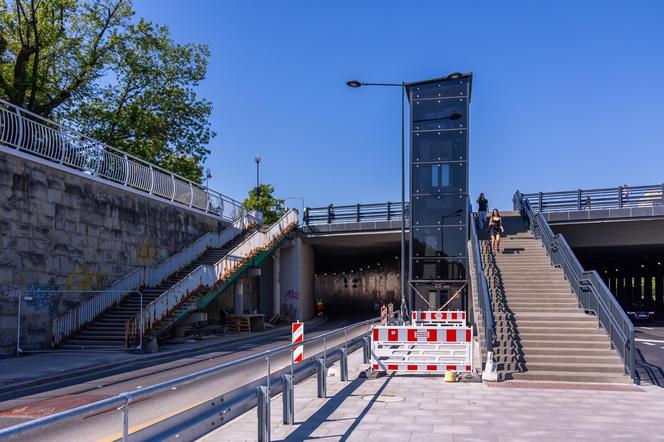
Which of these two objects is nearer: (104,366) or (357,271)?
(104,366)

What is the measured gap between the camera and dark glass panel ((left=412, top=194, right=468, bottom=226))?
952 inches

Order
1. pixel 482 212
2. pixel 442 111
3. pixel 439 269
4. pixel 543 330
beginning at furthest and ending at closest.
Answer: pixel 482 212, pixel 442 111, pixel 439 269, pixel 543 330

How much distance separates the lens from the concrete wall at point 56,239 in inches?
669

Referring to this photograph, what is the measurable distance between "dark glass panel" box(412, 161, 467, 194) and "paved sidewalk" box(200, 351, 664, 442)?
13.4 meters

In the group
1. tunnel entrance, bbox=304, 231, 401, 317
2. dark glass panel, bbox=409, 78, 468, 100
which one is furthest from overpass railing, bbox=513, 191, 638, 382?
tunnel entrance, bbox=304, 231, 401, 317

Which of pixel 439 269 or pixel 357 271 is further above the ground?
pixel 439 269

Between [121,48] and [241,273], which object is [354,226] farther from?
[121,48]

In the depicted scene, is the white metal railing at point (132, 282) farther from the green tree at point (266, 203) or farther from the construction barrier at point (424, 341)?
the green tree at point (266, 203)

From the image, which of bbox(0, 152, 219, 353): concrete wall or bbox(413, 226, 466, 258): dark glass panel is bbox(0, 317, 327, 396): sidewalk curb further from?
bbox(413, 226, 466, 258): dark glass panel

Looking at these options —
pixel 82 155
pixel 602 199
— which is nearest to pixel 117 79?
pixel 82 155

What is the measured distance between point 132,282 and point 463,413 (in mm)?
16834

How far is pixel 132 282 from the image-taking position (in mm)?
22656

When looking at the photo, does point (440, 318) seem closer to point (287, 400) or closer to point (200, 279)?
point (200, 279)

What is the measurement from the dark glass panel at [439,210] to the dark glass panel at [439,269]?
1.52 meters
